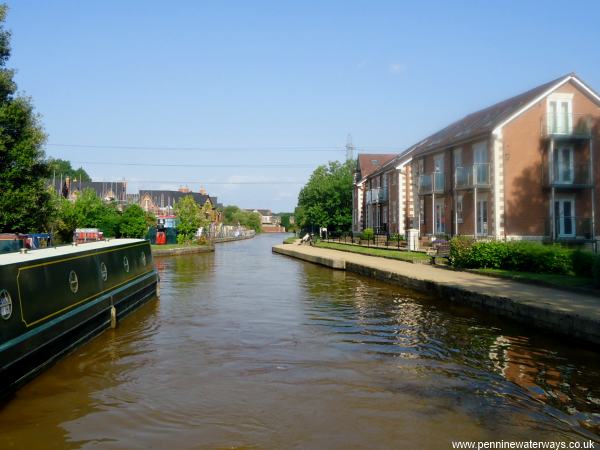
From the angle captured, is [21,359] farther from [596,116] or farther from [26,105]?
[596,116]

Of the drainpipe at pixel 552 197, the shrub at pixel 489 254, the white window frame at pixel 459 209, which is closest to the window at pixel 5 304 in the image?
the shrub at pixel 489 254

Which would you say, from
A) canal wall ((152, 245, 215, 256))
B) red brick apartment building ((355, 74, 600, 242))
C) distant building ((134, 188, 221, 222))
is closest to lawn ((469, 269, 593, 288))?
red brick apartment building ((355, 74, 600, 242))

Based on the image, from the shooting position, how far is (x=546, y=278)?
14273mm

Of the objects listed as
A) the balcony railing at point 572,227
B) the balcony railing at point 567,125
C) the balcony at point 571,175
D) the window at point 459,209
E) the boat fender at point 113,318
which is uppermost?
the balcony railing at point 567,125

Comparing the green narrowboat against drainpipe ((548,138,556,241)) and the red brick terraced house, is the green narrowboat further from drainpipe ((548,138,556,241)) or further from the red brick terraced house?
the red brick terraced house

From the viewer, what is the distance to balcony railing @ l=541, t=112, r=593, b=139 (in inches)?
963

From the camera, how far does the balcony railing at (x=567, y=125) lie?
24.5m

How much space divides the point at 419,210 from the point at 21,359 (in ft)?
96.6

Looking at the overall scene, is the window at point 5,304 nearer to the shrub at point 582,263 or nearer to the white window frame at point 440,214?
the shrub at point 582,263

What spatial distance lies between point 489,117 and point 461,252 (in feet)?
39.4

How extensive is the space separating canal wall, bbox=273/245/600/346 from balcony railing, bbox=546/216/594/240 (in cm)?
→ 808

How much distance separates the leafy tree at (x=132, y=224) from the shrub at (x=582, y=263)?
36224 mm

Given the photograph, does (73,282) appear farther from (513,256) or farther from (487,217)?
(487,217)

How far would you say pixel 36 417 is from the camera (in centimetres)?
617
